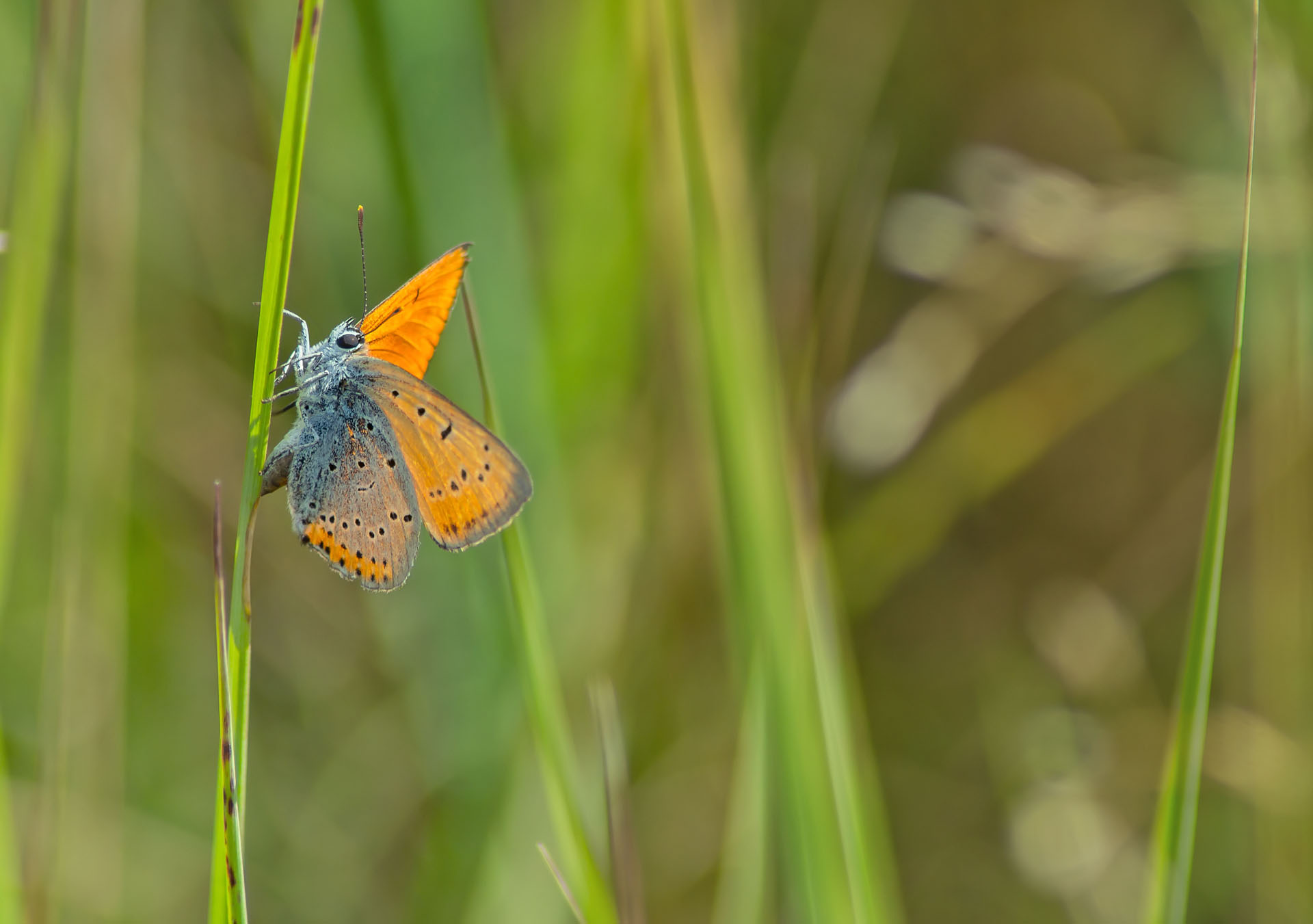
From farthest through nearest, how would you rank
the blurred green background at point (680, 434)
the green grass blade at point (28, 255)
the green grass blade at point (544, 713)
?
the blurred green background at point (680, 434) → the green grass blade at point (28, 255) → the green grass blade at point (544, 713)

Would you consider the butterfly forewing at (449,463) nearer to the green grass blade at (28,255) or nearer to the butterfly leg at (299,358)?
the butterfly leg at (299,358)

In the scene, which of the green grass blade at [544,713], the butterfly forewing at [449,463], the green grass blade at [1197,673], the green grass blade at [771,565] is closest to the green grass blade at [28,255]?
the butterfly forewing at [449,463]

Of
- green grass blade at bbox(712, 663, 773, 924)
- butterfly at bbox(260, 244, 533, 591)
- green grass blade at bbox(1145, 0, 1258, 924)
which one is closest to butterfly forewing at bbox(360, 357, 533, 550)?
butterfly at bbox(260, 244, 533, 591)

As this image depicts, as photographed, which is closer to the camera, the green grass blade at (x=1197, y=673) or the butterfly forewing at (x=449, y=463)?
the green grass blade at (x=1197, y=673)

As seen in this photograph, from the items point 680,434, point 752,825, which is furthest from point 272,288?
point 680,434

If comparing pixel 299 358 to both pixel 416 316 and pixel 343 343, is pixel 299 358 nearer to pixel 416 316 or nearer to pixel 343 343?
pixel 343 343

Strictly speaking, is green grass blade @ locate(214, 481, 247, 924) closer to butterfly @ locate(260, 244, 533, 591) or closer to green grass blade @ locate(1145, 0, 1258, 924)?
butterfly @ locate(260, 244, 533, 591)

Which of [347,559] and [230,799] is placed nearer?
[230,799]
